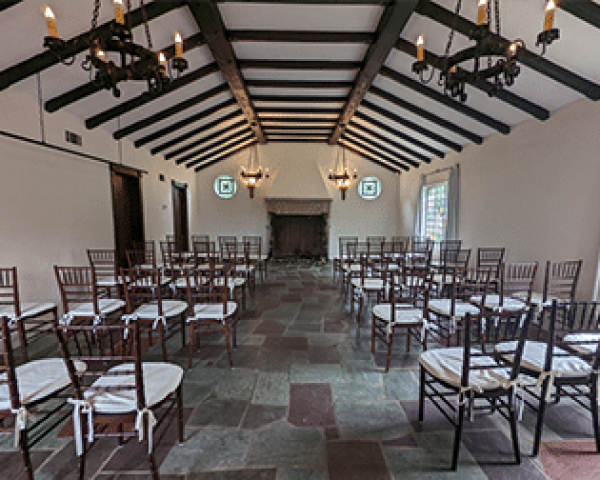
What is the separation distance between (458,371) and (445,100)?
3963mm

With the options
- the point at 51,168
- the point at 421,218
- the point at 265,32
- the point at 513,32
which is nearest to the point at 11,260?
the point at 51,168

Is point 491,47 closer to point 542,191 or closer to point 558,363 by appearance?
point 558,363

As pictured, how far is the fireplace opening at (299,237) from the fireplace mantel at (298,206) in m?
0.58

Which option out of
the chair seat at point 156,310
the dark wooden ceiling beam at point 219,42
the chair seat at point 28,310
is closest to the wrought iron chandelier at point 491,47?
the dark wooden ceiling beam at point 219,42

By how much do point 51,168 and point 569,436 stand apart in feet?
18.4

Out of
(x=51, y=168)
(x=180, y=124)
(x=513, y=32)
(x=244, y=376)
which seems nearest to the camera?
(x=244, y=376)

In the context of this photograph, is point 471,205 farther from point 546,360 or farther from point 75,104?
point 75,104

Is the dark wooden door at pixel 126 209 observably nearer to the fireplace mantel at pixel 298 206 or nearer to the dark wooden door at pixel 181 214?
the dark wooden door at pixel 181 214

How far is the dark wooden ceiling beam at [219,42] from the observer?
2.70 meters

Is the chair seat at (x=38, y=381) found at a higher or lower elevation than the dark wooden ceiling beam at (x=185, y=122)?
lower

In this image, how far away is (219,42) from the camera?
3264 mm

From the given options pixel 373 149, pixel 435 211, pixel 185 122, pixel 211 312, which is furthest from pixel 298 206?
pixel 211 312

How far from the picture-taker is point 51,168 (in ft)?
11.7

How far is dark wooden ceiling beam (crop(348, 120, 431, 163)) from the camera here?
21.4ft
